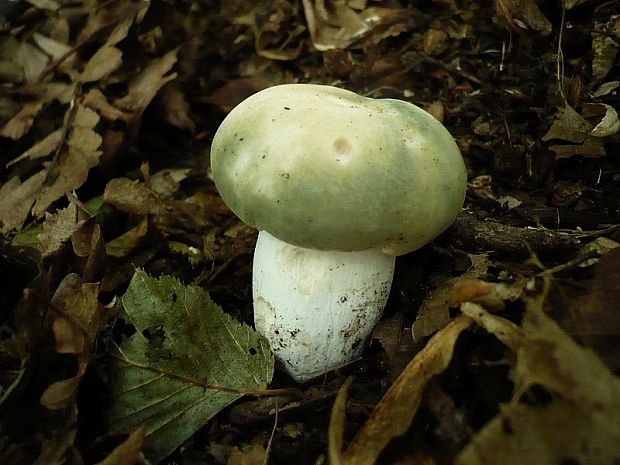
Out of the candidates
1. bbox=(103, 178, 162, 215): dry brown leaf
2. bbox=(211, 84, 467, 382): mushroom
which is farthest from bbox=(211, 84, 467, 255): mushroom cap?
bbox=(103, 178, 162, 215): dry brown leaf

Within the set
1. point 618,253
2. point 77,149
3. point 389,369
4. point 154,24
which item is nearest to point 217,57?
point 154,24

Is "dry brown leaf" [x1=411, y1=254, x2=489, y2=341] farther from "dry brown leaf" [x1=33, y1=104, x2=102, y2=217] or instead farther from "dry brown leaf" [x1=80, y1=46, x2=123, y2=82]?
"dry brown leaf" [x1=80, y1=46, x2=123, y2=82]

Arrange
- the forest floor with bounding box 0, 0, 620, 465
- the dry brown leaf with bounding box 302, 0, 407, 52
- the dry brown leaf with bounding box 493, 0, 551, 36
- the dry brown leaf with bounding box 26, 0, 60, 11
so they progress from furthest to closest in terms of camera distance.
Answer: the dry brown leaf with bounding box 26, 0, 60, 11 → the dry brown leaf with bounding box 302, 0, 407, 52 → the dry brown leaf with bounding box 493, 0, 551, 36 → the forest floor with bounding box 0, 0, 620, 465

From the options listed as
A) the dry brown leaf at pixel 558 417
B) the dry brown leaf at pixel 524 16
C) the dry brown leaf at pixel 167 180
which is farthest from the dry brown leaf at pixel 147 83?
the dry brown leaf at pixel 558 417

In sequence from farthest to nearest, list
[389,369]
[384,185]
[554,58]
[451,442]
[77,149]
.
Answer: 1. [77,149]
2. [554,58]
3. [389,369]
4. [384,185]
5. [451,442]

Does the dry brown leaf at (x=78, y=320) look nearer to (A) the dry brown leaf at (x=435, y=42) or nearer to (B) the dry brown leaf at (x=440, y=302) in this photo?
(B) the dry brown leaf at (x=440, y=302)

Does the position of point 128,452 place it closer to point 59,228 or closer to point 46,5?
point 59,228

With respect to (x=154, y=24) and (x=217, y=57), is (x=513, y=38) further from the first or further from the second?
(x=154, y=24)
